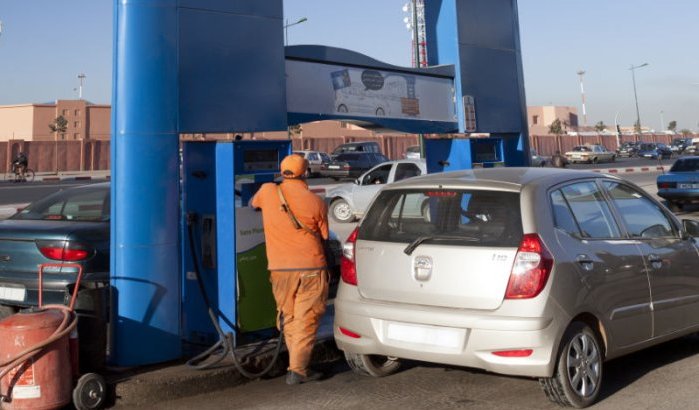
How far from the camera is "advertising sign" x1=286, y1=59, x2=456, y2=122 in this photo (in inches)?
280

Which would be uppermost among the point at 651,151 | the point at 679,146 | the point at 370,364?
the point at 679,146

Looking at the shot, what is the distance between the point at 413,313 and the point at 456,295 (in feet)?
1.07

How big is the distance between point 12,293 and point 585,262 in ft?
15.9

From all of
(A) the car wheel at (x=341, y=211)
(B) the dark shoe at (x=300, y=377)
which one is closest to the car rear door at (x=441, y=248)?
(B) the dark shoe at (x=300, y=377)

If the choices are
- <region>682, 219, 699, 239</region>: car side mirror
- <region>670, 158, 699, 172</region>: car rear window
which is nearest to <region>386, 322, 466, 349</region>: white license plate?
<region>682, 219, 699, 239</region>: car side mirror

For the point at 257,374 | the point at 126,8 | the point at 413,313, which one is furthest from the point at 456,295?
the point at 126,8

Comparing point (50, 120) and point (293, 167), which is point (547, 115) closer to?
point (50, 120)

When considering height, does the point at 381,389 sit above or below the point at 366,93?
below

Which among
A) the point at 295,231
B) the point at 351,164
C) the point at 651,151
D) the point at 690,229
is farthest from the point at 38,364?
the point at 651,151

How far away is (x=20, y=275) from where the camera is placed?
642cm

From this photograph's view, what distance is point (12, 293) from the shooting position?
643 centimetres

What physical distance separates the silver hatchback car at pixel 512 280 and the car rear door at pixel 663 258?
2cm

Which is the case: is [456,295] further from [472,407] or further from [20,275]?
[20,275]

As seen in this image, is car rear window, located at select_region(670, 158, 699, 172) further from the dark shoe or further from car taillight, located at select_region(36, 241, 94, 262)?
car taillight, located at select_region(36, 241, 94, 262)
